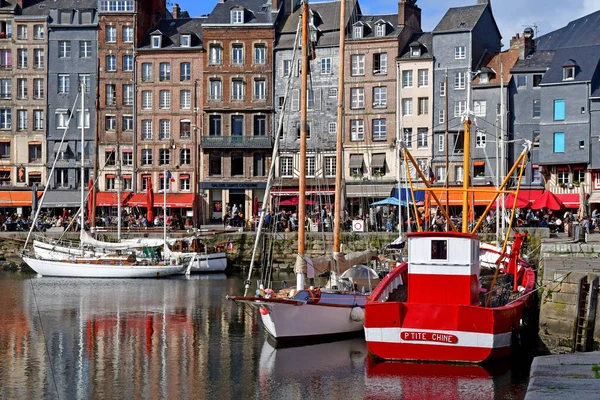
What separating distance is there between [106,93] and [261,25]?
1248cm

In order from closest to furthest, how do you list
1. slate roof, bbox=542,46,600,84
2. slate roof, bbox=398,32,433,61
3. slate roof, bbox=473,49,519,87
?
slate roof, bbox=542,46,600,84 → slate roof, bbox=473,49,519,87 → slate roof, bbox=398,32,433,61

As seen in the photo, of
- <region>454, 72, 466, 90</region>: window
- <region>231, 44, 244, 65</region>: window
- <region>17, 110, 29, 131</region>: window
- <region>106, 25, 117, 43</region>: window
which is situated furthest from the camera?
<region>17, 110, 29, 131</region>: window

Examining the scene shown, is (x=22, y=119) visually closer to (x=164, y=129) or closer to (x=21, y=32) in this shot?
(x=21, y=32)

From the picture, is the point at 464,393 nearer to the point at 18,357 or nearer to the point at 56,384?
the point at 56,384

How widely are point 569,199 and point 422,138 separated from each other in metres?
11.2

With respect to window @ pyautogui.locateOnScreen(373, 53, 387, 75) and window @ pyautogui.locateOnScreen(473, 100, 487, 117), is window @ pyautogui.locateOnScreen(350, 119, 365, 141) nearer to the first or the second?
window @ pyautogui.locateOnScreen(373, 53, 387, 75)

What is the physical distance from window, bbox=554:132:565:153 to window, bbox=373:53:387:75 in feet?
41.9

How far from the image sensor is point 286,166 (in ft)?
227

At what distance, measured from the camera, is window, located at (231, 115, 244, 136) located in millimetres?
69688

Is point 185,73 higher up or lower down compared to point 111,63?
lower down

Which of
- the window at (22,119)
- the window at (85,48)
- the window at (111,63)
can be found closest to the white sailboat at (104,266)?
the window at (111,63)

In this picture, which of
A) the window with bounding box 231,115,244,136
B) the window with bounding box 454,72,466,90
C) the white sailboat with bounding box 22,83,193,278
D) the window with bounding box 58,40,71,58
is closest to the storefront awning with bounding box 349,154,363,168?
the window with bounding box 454,72,466,90

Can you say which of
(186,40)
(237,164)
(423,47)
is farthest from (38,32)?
(423,47)

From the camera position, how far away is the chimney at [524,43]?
65938 millimetres
